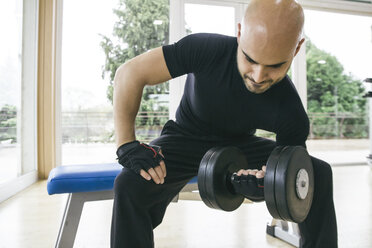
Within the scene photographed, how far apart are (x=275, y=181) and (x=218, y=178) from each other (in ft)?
0.64

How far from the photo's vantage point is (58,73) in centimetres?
308

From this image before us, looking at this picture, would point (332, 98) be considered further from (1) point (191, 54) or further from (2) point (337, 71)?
(1) point (191, 54)

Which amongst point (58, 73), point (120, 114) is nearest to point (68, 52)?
point (58, 73)

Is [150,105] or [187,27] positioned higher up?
[187,27]

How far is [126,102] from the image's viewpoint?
1039mm

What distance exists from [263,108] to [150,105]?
97.1 inches

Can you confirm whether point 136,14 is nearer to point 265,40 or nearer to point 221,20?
point 221,20

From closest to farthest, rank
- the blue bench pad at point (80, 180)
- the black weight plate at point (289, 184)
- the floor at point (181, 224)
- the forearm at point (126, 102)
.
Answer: the black weight plate at point (289, 184) → the forearm at point (126, 102) → the blue bench pad at point (80, 180) → the floor at point (181, 224)

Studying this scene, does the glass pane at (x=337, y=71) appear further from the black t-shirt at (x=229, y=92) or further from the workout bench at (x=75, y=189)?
the workout bench at (x=75, y=189)

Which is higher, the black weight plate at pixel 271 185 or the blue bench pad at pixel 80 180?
the black weight plate at pixel 271 185

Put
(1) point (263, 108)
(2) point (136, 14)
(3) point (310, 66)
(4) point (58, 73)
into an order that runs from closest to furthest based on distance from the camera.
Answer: (1) point (263, 108) → (4) point (58, 73) → (2) point (136, 14) → (3) point (310, 66)

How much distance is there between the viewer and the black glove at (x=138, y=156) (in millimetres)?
970

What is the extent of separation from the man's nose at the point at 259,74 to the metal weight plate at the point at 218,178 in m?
0.24

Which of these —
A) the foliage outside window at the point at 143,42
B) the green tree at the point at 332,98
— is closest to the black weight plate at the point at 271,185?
the foliage outside window at the point at 143,42
